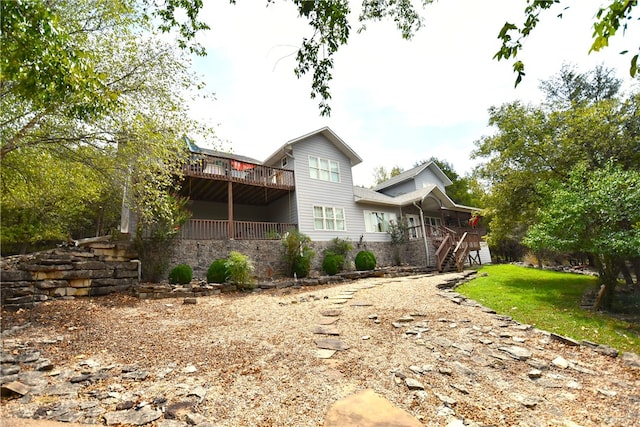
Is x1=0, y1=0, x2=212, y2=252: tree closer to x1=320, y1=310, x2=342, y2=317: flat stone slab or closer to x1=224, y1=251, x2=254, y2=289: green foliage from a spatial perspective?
x1=224, y1=251, x2=254, y2=289: green foliage

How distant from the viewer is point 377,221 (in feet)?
59.6

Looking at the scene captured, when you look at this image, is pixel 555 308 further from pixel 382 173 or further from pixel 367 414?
pixel 382 173

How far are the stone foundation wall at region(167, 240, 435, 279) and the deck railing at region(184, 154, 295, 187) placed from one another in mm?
2948

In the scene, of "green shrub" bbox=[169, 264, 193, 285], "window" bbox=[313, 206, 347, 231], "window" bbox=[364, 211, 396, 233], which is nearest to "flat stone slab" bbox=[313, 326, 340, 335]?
"green shrub" bbox=[169, 264, 193, 285]

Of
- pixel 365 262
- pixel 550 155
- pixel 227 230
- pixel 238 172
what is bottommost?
pixel 365 262

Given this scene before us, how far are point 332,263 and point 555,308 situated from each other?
828 centimetres

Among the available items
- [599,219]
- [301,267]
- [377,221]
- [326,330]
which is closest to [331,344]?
[326,330]

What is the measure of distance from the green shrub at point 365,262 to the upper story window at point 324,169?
495 centimetres

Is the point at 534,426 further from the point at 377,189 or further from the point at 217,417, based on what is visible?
the point at 377,189

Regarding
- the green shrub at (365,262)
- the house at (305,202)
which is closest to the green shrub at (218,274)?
the house at (305,202)

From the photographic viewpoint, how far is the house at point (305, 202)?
13594 mm

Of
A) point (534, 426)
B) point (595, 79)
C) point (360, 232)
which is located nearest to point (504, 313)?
point (534, 426)

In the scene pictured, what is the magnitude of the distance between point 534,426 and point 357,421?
1804 millimetres

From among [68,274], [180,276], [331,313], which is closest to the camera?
[331,313]
